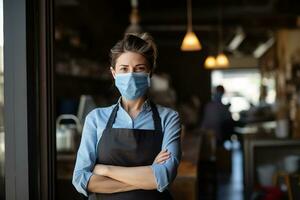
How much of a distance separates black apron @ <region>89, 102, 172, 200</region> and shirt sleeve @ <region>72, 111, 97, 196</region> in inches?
1.4

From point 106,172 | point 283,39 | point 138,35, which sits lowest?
point 106,172

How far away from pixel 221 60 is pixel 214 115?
2.20m

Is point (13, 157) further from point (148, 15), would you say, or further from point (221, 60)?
point (148, 15)

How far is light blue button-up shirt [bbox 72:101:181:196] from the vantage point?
213 centimetres

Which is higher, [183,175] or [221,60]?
[221,60]

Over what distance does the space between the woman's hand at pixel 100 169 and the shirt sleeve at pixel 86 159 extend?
0.02 metres

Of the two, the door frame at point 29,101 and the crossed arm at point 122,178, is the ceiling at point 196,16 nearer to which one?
the door frame at point 29,101

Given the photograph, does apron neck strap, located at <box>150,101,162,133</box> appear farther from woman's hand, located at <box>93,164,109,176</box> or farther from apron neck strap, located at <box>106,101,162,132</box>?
woman's hand, located at <box>93,164,109,176</box>

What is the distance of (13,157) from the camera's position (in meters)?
2.62

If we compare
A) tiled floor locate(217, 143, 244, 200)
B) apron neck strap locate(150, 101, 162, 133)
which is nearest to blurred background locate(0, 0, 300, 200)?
tiled floor locate(217, 143, 244, 200)

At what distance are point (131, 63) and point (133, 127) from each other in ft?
0.94

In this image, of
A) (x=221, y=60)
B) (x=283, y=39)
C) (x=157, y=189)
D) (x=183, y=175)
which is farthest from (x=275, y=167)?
(x=283, y=39)

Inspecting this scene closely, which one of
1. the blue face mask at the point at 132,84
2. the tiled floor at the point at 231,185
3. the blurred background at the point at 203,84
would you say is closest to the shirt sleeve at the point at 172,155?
the blue face mask at the point at 132,84

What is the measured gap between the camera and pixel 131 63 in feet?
7.24
